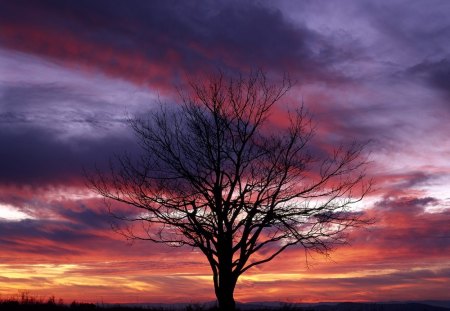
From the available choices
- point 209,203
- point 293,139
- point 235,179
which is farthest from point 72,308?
point 293,139

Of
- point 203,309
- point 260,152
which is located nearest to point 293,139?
point 260,152

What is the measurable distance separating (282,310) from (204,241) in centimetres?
432

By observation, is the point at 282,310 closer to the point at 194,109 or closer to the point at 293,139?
the point at 293,139

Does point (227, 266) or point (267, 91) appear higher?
point (267, 91)

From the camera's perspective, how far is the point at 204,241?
22422 millimetres

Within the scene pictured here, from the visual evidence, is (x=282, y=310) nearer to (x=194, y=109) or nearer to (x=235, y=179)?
(x=235, y=179)

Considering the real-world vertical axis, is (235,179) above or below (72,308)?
above

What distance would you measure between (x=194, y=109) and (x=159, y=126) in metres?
1.80

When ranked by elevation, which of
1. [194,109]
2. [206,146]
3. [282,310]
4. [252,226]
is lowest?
[282,310]

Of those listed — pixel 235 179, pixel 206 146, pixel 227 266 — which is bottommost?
pixel 227 266

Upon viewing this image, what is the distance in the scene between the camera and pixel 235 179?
22.5m

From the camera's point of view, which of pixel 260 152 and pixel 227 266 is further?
pixel 260 152

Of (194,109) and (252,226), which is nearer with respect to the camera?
(252,226)

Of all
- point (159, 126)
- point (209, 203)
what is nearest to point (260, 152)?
point (209, 203)
